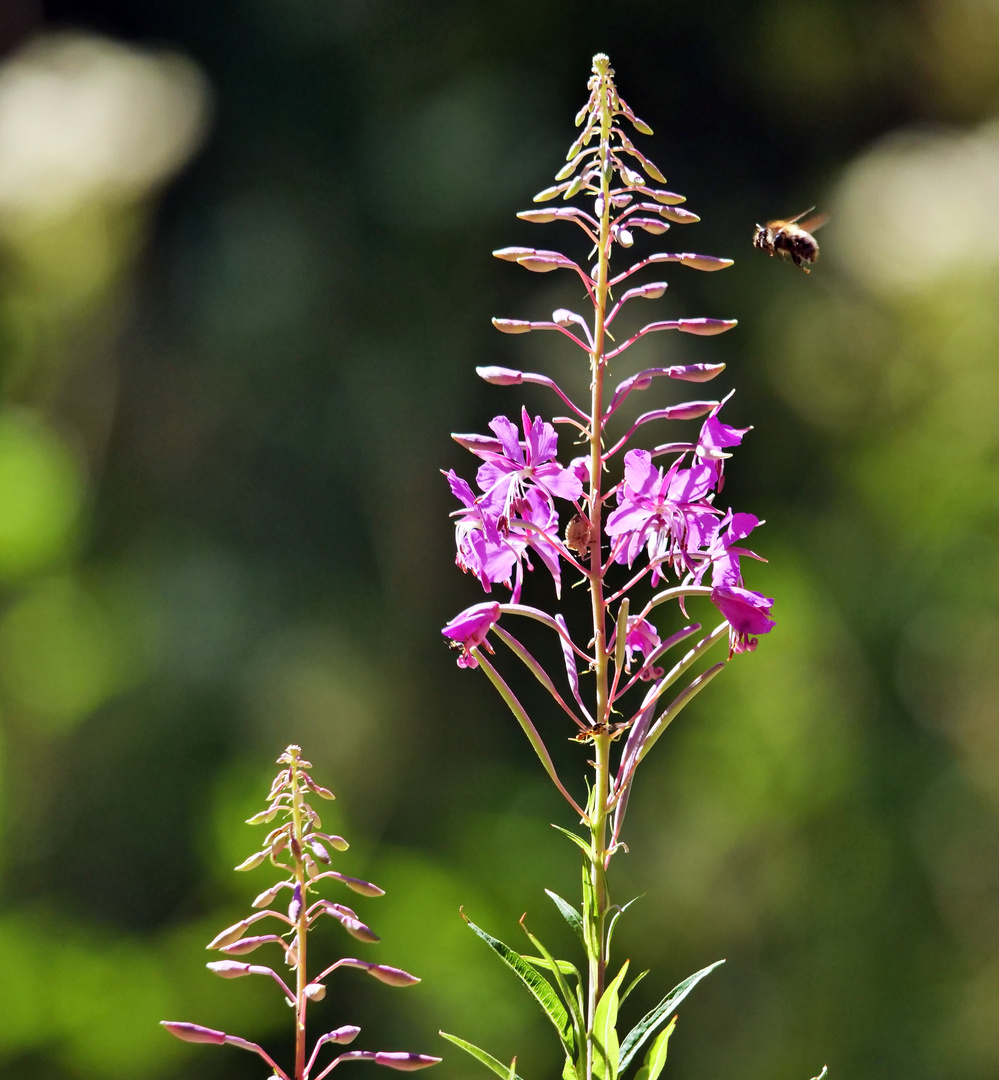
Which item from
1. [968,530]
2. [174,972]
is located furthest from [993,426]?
[174,972]

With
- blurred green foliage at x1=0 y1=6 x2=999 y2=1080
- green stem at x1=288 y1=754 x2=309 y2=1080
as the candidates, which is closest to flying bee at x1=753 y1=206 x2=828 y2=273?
green stem at x1=288 y1=754 x2=309 y2=1080

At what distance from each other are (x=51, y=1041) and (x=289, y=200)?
18.3 ft

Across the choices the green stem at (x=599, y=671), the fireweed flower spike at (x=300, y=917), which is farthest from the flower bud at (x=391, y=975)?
the green stem at (x=599, y=671)

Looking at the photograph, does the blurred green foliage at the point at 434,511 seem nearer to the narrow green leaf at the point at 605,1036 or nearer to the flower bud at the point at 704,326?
the flower bud at the point at 704,326

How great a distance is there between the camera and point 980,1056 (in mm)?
6215

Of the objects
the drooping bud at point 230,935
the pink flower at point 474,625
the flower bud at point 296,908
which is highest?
the pink flower at point 474,625

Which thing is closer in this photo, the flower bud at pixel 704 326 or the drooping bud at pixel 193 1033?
the drooping bud at pixel 193 1033

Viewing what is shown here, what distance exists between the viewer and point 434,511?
23.3 feet

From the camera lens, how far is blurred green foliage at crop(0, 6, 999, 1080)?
6.36 m

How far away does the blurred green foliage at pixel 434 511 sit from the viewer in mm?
6355

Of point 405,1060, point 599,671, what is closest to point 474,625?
point 599,671

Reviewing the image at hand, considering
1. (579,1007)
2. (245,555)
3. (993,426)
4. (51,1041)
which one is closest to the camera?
(579,1007)

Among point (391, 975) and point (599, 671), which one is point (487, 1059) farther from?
point (599, 671)

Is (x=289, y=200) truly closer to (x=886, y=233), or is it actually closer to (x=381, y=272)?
(x=381, y=272)
